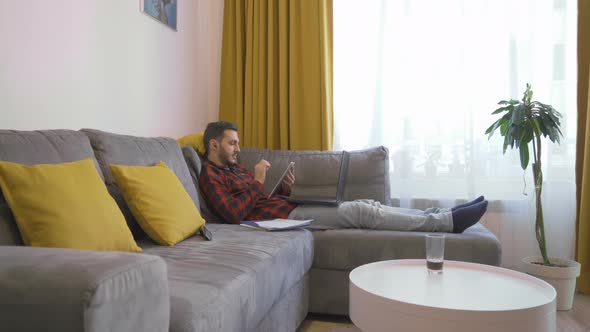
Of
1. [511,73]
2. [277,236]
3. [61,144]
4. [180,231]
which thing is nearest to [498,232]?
[511,73]

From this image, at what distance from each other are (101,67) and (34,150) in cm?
97

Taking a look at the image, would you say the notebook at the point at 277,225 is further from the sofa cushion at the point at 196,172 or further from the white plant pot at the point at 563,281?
the white plant pot at the point at 563,281

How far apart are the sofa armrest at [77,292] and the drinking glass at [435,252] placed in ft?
3.06

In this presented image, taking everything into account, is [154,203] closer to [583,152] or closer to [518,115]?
[518,115]

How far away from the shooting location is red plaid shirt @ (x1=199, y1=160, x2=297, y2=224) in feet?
7.83

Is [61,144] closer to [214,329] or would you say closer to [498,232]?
[214,329]

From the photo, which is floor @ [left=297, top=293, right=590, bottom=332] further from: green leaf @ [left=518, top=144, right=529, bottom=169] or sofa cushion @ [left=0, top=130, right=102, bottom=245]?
sofa cushion @ [left=0, top=130, right=102, bottom=245]

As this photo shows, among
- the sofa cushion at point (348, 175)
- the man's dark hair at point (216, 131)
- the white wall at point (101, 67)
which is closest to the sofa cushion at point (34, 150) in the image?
the white wall at point (101, 67)

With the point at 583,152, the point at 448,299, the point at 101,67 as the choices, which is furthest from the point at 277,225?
the point at 583,152

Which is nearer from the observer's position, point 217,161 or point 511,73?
point 217,161

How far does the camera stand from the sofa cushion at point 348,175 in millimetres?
2803

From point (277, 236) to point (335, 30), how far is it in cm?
195

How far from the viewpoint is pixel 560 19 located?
2.95 meters

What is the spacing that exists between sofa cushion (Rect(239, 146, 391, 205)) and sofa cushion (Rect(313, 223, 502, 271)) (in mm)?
492
